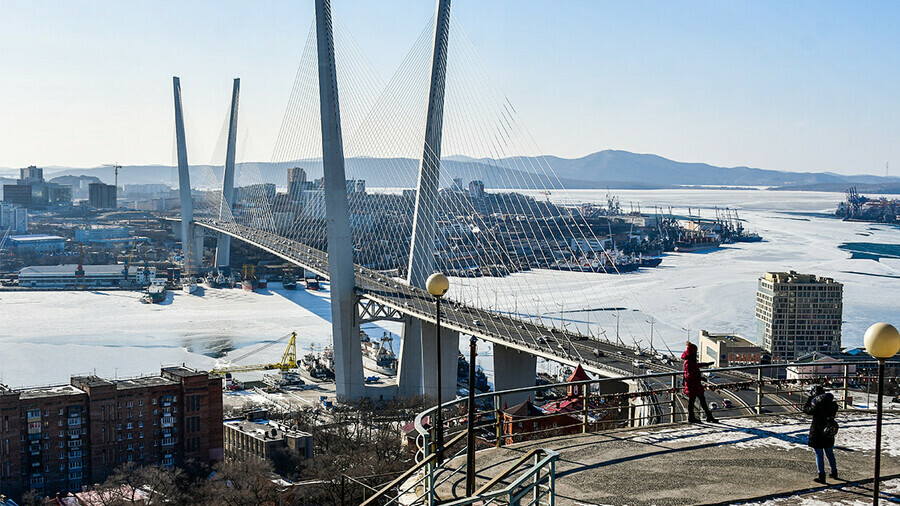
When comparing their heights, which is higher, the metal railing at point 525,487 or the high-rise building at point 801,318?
the metal railing at point 525,487

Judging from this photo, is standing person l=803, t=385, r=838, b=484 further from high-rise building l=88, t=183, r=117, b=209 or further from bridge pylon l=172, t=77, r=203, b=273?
high-rise building l=88, t=183, r=117, b=209

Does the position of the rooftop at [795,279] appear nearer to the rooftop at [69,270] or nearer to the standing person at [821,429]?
the standing person at [821,429]

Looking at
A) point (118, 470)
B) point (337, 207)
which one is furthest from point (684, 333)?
point (118, 470)

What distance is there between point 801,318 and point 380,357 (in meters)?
9.16

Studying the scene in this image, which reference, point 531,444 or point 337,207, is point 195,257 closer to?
point 337,207

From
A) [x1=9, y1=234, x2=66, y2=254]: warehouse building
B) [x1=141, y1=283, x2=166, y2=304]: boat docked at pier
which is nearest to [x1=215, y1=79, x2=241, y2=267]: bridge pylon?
[x1=141, y1=283, x2=166, y2=304]: boat docked at pier

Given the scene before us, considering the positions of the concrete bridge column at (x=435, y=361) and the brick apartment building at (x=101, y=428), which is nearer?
the brick apartment building at (x=101, y=428)

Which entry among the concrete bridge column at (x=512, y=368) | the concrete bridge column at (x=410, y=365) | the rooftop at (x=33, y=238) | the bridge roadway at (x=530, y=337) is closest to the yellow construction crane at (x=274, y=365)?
the bridge roadway at (x=530, y=337)

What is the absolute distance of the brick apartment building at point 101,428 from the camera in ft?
38.2

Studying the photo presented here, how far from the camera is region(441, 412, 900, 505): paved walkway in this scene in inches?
111

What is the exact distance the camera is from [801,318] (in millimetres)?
20188

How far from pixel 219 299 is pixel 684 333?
16.4m

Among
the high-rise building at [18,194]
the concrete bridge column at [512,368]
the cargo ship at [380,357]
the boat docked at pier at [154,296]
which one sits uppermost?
the high-rise building at [18,194]

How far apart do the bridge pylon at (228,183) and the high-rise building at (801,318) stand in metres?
22.2
